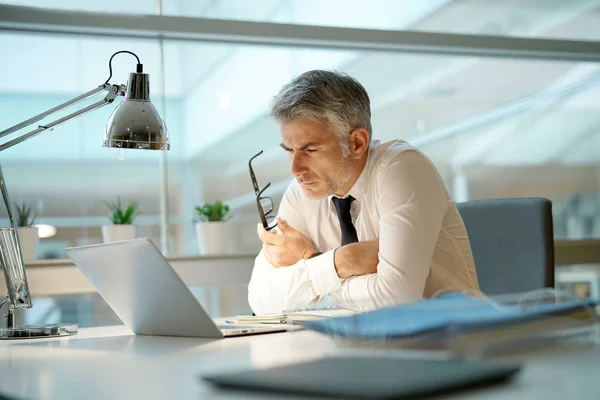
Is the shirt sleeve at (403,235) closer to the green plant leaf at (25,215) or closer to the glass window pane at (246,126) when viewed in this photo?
the glass window pane at (246,126)

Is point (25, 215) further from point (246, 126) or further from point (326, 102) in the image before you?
point (326, 102)

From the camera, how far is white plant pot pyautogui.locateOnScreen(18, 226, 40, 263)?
3.42 meters

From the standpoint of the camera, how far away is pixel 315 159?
232 centimetres

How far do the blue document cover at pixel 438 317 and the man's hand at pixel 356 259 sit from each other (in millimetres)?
859

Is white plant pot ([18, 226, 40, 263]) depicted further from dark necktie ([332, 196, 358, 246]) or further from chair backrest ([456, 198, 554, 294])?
chair backrest ([456, 198, 554, 294])

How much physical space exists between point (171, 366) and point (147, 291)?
45 cm

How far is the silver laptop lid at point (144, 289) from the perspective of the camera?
1460 mm

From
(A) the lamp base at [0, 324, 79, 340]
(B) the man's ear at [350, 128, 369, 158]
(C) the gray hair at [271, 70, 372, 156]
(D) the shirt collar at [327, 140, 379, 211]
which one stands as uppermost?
(C) the gray hair at [271, 70, 372, 156]

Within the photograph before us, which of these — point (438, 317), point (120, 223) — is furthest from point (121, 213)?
point (438, 317)

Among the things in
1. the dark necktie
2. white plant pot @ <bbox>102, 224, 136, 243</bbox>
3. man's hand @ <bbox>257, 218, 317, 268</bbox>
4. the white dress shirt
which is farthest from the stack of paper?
white plant pot @ <bbox>102, 224, 136, 243</bbox>

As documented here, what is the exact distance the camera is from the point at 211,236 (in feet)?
12.1

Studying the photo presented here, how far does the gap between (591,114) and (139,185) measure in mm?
2629

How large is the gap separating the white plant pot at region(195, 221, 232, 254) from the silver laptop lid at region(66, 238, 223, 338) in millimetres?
1867

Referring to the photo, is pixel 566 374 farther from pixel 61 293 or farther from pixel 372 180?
pixel 61 293
